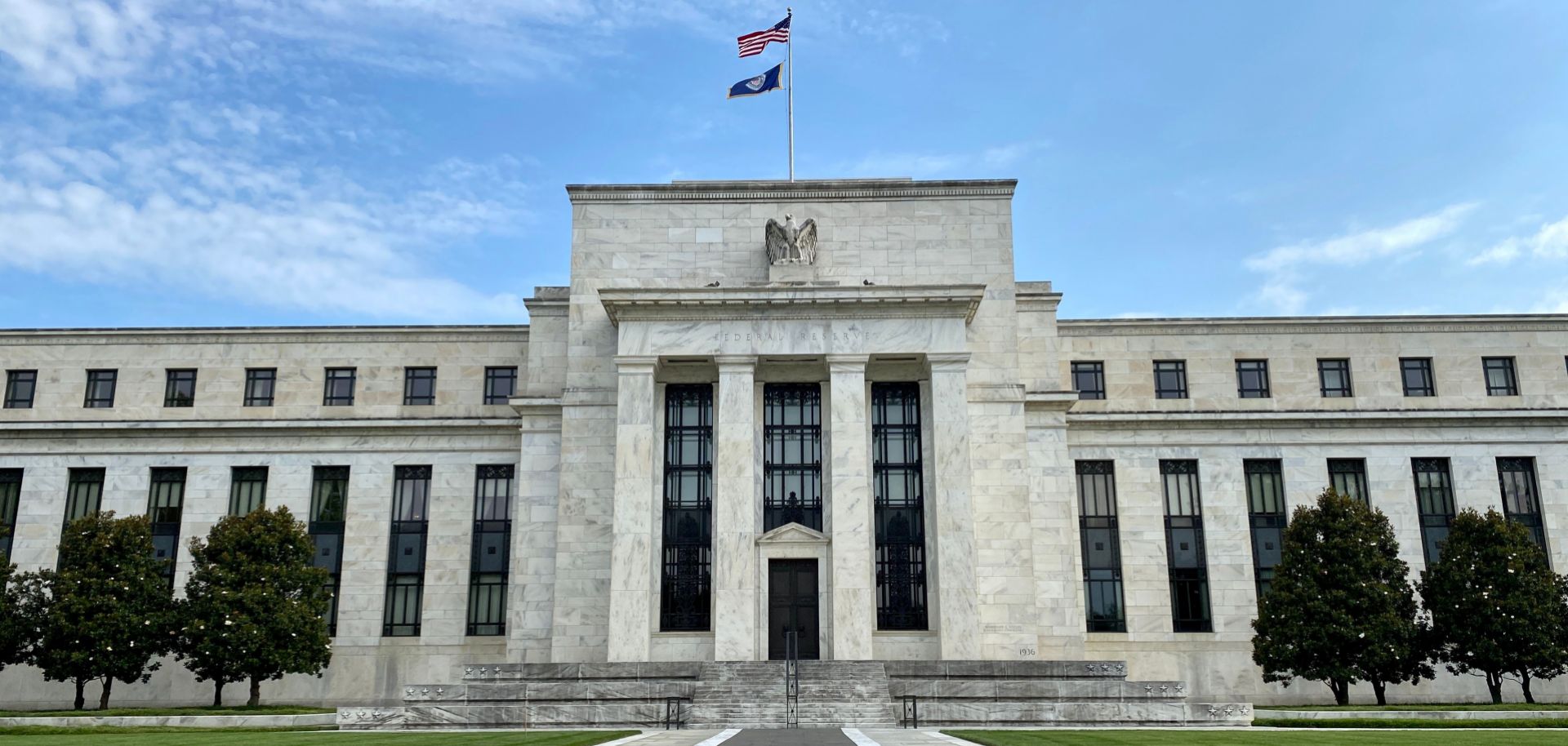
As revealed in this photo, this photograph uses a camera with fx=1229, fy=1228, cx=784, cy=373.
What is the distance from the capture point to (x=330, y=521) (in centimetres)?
4619

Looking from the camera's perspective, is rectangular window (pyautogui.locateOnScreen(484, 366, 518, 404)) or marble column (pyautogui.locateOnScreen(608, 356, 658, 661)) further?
rectangular window (pyautogui.locateOnScreen(484, 366, 518, 404))

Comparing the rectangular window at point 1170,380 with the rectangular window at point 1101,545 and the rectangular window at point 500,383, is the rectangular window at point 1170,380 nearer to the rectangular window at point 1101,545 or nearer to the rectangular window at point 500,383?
the rectangular window at point 1101,545

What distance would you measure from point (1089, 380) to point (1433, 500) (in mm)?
13155

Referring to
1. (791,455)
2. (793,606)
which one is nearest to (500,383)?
(791,455)

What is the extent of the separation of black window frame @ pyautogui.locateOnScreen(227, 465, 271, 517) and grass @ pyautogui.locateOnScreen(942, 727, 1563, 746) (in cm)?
3034

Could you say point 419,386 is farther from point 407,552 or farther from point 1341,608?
point 1341,608

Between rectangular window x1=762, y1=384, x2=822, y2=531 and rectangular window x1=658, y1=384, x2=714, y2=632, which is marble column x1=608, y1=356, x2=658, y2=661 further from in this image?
rectangular window x1=762, y1=384, x2=822, y2=531

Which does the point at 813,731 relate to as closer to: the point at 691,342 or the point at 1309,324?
the point at 691,342

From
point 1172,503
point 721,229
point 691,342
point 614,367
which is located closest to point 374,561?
point 614,367

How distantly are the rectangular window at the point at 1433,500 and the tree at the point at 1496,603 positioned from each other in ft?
18.4

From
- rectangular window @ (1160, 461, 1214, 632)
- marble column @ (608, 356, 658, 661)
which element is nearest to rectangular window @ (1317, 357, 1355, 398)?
rectangular window @ (1160, 461, 1214, 632)

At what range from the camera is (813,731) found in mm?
27656

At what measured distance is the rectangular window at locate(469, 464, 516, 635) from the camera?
45.1 m

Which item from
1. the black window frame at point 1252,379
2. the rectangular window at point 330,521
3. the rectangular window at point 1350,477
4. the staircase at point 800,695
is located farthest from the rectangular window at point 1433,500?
the rectangular window at point 330,521
